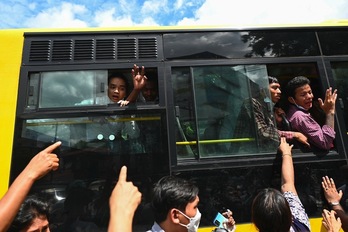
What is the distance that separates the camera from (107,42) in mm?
2656

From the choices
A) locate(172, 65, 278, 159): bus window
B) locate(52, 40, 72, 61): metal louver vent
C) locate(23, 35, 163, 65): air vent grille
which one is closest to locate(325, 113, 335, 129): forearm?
locate(172, 65, 278, 159): bus window

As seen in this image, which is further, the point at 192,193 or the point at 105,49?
the point at 105,49

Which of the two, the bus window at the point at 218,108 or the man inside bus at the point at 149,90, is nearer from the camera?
the bus window at the point at 218,108

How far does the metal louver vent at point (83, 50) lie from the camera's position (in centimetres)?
258

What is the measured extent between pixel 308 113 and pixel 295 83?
335 millimetres

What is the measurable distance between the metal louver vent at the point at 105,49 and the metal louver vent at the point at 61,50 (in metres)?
0.25

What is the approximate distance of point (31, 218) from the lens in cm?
178

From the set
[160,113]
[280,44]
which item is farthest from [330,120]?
[160,113]

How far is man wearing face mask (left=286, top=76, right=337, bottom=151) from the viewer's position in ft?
8.46

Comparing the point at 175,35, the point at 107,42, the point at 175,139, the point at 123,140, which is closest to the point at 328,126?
the point at 175,139

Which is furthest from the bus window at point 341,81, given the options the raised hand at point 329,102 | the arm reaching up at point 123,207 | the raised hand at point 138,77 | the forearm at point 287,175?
the arm reaching up at point 123,207

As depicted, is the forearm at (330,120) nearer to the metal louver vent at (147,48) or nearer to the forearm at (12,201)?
the metal louver vent at (147,48)

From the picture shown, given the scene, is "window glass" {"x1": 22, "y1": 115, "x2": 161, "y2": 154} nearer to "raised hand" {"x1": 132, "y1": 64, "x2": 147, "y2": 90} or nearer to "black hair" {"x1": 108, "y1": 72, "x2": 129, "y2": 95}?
"raised hand" {"x1": 132, "y1": 64, "x2": 147, "y2": 90}

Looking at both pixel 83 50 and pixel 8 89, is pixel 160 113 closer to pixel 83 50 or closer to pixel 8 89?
pixel 83 50
